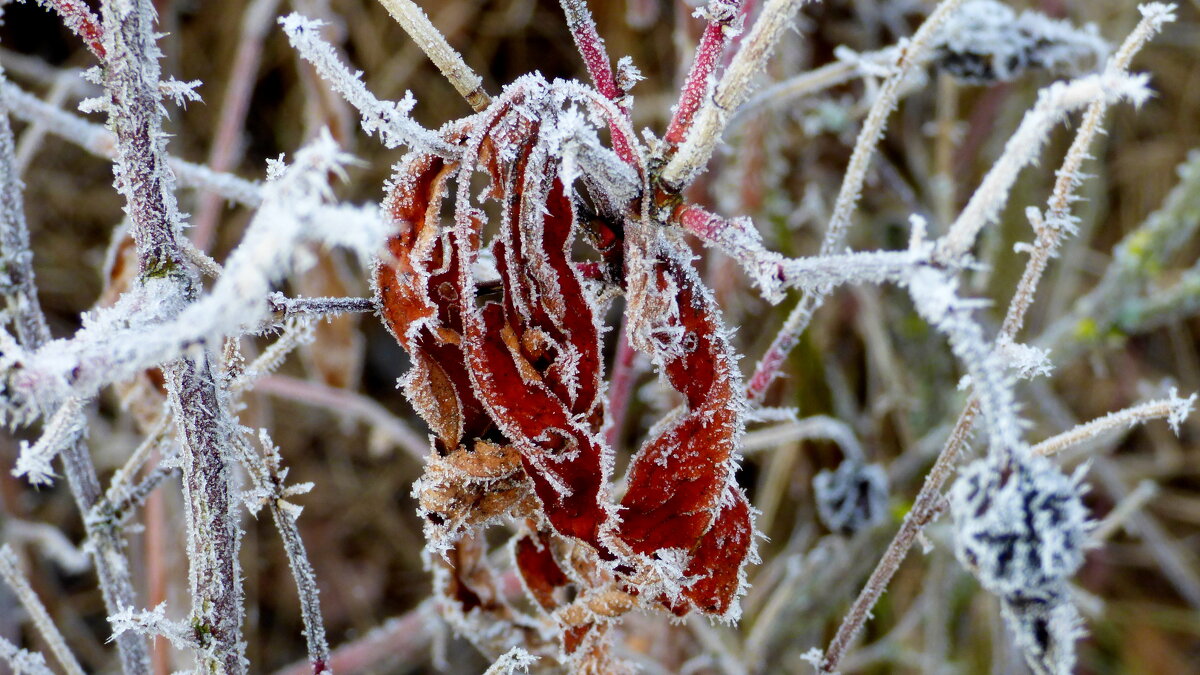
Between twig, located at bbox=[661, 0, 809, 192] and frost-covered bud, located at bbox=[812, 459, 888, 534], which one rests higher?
twig, located at bbox=[661, 0, 809, 192]

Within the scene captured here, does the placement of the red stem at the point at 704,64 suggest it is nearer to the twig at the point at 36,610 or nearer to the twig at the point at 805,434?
the twig at the point at 805,434

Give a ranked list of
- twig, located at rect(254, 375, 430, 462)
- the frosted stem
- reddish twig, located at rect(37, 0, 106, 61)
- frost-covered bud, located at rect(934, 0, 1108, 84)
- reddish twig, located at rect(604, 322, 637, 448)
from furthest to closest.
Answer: twig, located at rect(254, 375, 430, 462), frost-covered bud, located at rect(934, 0, 1108, 84), reddish twig, located at rect(604, 322, 637, 448), reddish twig, located at rect(37, 0, 106, 61), the frosted stem

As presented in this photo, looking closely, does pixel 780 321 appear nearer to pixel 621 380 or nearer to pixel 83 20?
pixel 621 380

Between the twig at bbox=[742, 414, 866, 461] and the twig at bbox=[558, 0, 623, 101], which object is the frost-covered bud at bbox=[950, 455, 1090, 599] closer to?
the twig at bbox=[558, 0, 623, 101]

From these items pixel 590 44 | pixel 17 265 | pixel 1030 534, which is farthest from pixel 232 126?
pixel 1030 534

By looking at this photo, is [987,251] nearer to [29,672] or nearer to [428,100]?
[428,100]

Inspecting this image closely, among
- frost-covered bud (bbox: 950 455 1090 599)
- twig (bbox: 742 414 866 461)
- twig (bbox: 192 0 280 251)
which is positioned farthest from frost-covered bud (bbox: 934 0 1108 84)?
twig (bbox: 192 0 280 251)
